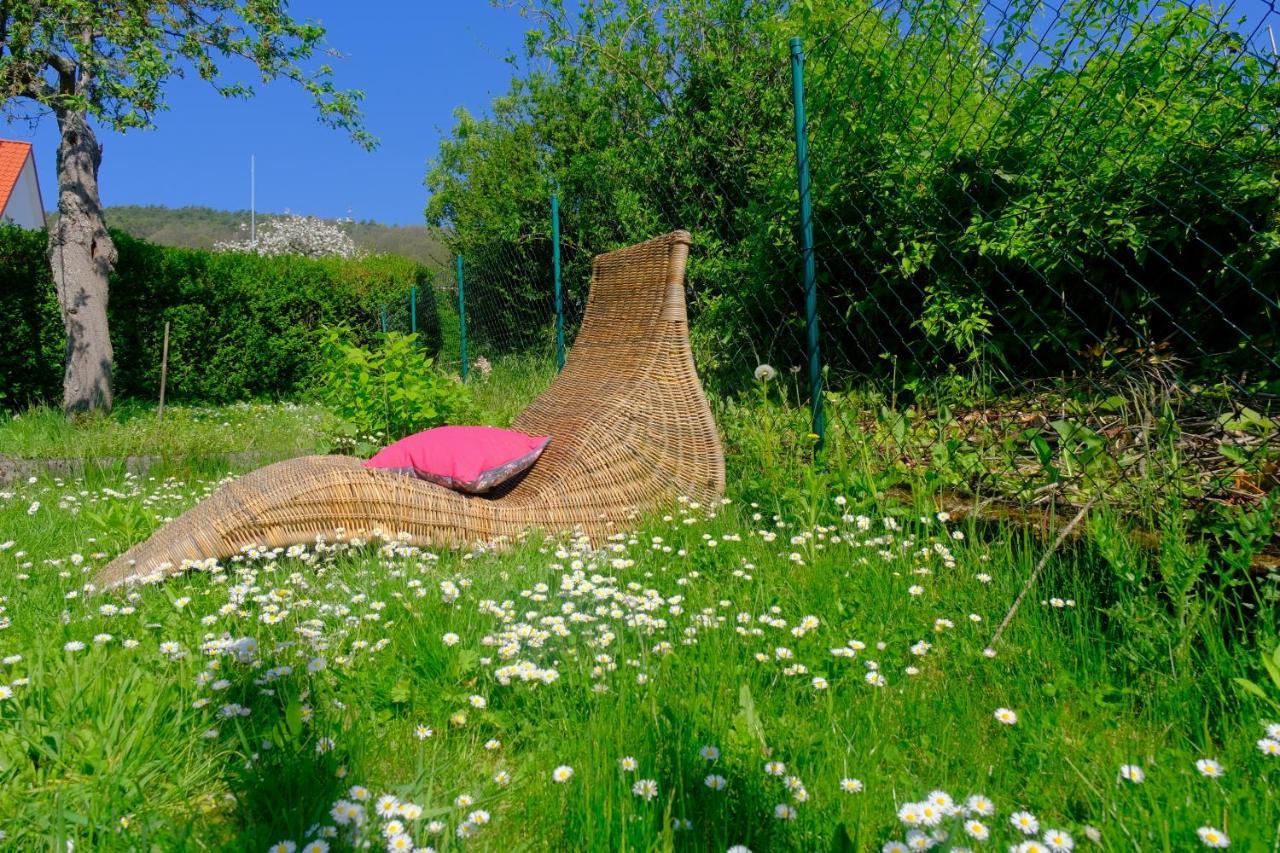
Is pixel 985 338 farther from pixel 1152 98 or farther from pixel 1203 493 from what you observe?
pixel 1203 493

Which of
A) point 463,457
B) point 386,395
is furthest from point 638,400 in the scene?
point 386,395

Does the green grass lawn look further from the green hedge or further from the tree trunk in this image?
the green hedge

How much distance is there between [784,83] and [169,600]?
13.6ft

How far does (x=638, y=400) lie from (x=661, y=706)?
1.80 metres

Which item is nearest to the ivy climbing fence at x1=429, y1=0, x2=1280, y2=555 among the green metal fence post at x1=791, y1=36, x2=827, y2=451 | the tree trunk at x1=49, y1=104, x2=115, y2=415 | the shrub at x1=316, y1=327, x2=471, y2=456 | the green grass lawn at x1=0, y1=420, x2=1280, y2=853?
the green metal fence post at x1=791, y1=36, x2=827, y2=451

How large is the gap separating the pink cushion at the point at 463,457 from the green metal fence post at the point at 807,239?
110 centimetres

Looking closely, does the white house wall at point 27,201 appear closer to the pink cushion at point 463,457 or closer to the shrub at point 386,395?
the shrub at point 386,395

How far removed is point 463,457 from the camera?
302cm

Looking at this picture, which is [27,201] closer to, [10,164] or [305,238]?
[10,164]

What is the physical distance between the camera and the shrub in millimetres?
4488

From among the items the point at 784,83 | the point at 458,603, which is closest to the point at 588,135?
the point at 784,83

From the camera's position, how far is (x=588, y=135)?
375 inches

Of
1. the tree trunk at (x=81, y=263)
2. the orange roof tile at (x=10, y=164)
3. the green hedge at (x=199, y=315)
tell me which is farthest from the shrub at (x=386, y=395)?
the orange roof tile at (x=10, y=164)

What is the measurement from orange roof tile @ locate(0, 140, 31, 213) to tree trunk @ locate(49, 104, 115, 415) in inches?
683
